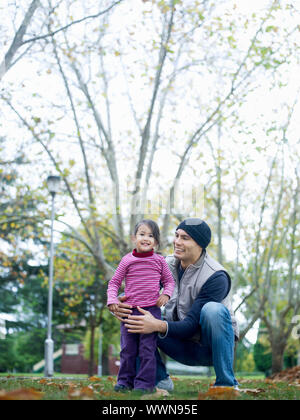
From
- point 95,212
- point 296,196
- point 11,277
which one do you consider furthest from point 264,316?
point 11,277

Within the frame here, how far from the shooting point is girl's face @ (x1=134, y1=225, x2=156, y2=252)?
12.5 ft

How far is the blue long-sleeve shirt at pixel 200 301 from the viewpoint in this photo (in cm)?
360

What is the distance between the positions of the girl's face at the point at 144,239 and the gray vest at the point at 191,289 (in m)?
0.38

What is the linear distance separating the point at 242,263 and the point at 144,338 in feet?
33.8

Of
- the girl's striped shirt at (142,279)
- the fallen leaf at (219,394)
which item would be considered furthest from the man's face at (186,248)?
the fallen leaf at (219,394)

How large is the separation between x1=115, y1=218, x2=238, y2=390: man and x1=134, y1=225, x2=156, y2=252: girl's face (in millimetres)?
255

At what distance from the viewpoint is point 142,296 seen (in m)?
3.65

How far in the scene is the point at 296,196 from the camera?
11.1 m

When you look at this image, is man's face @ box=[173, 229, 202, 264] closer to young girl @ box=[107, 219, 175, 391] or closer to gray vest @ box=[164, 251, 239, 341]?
gray vest @ box=[164, 251, 239, 341]

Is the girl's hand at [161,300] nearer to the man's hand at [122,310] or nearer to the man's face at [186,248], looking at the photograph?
the man's hand at [122,310]

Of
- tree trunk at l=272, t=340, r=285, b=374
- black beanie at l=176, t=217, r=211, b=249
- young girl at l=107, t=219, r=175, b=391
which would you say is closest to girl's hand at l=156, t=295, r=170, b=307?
young girl at l=107, t=219, r=175, b=391

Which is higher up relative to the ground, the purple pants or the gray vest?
the gray vest
